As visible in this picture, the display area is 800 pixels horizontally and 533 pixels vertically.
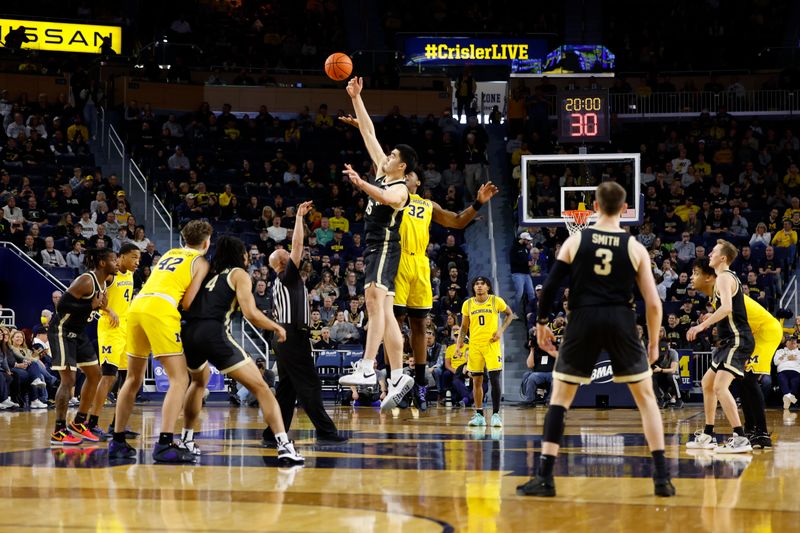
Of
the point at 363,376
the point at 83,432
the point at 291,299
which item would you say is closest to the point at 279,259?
the point at 291,299

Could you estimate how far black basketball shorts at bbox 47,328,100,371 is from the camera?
36.2 ft

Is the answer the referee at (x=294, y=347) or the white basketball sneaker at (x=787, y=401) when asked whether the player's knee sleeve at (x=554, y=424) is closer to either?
the referee at (x=294, y=347)

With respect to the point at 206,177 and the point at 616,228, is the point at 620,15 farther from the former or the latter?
the point at 616,228

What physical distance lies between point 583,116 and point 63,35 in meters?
15.8

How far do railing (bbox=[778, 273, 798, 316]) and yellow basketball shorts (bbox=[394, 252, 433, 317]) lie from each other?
13.5 metres

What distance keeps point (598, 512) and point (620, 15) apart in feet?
95.2

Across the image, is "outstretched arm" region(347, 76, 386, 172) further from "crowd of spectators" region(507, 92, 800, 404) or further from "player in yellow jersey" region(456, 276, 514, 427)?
"crowd of spectators" region(507, 92, 800, 404)

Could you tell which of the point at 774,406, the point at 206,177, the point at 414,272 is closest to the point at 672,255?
the point at 774,406

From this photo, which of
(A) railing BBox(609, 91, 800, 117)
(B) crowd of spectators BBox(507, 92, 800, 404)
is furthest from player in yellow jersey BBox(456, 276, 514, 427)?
(A) railing BBox(609, 91, 800, 117)

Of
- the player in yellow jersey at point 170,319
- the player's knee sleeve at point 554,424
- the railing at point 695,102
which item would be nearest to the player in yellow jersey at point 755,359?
the player's knee sleeve at point 554,424

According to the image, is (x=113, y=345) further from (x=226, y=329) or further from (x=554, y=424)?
(x=554, y=424)

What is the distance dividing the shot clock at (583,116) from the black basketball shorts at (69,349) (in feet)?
40.0

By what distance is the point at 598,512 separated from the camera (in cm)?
632

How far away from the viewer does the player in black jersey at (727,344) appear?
10.1 metres
